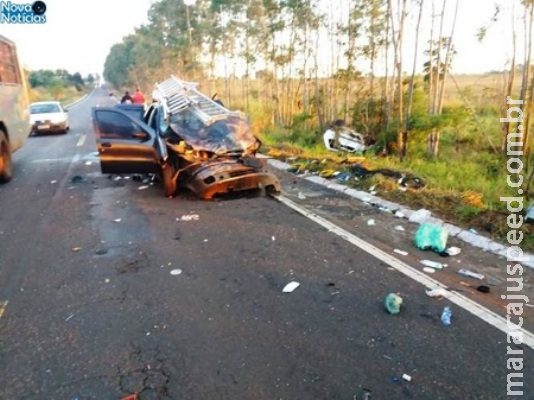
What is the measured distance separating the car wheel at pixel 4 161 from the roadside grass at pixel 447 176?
6.22 metres

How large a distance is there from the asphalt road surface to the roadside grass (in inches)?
34.1

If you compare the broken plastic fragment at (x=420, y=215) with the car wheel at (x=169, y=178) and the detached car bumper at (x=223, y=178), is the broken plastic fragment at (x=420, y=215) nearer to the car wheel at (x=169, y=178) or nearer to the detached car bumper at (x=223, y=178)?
the detached car bumper at (x=223, y=178)

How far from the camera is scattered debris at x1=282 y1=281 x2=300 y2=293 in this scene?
12.7 feet

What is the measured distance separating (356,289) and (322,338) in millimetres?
875

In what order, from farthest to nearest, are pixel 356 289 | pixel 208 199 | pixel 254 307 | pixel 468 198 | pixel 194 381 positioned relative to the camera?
1. pixel 208 199
2. pixel 468 198
3. pixel 356 289
4. pixel 254 307
5. pixel 194 381

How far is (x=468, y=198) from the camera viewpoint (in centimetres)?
636

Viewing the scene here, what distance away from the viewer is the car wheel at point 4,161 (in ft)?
29.7

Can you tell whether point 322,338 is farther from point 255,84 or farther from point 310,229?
point 255,84

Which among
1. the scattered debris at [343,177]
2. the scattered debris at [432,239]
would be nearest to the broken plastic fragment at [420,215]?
the scattered debris at [432,239]

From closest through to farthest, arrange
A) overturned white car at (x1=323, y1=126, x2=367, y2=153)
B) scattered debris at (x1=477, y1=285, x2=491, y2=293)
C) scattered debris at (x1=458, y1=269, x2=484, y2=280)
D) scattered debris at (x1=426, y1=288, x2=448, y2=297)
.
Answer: scattered debris at (x1=426, y1=288, x2=448, y2=297) < scattered debris at (x1=477, y1=285, x2=491, y2=293) < scattered debris at (x1=458, y1=269, x2=484, y2=280) < overturned white car at (x1=323, y1=126, x2=367, y2=153)

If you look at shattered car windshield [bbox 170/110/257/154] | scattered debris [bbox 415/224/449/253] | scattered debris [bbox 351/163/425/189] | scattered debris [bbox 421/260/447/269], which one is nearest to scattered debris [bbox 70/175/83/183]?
shattered car windshield [bbox 170/110/257/154]

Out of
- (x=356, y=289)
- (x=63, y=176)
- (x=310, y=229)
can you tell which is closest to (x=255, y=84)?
(x=63, y=176)

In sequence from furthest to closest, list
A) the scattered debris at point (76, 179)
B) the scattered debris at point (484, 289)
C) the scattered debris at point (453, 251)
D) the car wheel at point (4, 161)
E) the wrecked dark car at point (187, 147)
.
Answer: the car wheel at point (4, 161) < the scattered debris at point (76, 179) < the wrecked dark car at point (187, 147) < the scattered debris at point (453, 251) < the scattered debris at point (484, 289)

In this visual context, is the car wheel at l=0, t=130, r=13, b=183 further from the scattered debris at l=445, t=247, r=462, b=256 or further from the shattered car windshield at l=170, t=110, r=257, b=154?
the scattered debris at l=445, t=247, r=462, b=256
